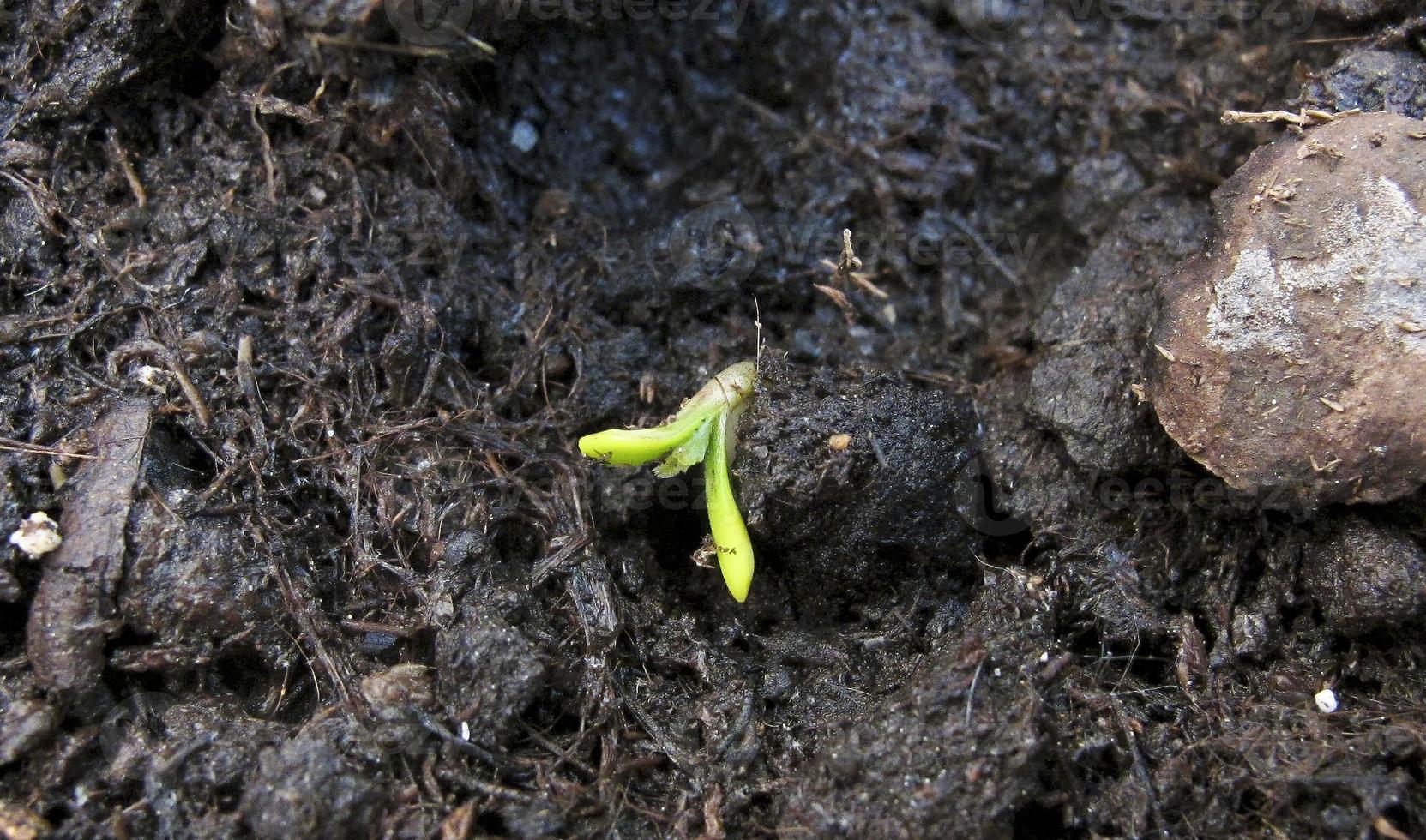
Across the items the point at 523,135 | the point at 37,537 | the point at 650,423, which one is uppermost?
the point at 523,135

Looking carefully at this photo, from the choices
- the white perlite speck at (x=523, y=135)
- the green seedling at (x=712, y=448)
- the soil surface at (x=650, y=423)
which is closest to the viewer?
the soil surface at (x=650, y=423)

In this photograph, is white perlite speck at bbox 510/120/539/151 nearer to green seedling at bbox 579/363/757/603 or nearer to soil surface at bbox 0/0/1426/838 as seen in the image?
soil surface at bbox 0/0/1426/838

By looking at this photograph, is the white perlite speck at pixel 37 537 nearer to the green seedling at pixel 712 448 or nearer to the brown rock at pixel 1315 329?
the green seedling at pixel 712 448

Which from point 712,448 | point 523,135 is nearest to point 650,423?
point 712,448

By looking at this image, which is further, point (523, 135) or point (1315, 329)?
point (523, 135)

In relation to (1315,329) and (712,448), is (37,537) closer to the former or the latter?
(712,448)

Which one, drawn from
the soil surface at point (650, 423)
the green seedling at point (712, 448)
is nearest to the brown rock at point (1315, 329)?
the soil surface at point (650, 423)

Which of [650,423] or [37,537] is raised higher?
[37,537]
